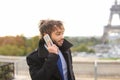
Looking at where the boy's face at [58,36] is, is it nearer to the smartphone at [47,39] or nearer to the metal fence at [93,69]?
the smartphone at [47,39]

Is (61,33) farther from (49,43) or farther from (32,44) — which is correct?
(32,44)

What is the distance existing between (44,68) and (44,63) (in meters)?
0.04

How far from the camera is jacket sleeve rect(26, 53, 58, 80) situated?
2.01 meters

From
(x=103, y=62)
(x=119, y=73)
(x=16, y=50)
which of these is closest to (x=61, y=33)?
(x=103, y=62)

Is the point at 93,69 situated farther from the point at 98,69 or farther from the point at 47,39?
the point at 47,39

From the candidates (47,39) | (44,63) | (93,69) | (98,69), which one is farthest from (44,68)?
(93,69)

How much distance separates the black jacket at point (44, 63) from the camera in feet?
6.61

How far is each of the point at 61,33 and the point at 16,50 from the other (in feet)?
34.9

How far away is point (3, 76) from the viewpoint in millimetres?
6508

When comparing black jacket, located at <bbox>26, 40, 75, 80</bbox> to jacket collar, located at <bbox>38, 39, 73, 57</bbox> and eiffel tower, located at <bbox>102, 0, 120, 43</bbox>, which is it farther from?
eiffel tower, located at <bbox>102, 0, 120, 43</bbox>

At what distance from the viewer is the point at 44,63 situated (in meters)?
2.04

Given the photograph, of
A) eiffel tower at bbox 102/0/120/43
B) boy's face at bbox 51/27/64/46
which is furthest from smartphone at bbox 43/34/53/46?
eiffel tower at bbox 102/0/120/43

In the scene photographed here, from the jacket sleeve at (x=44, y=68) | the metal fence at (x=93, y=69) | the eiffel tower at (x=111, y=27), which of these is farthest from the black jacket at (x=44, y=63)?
the eiffel tower at (x=111, y=27)

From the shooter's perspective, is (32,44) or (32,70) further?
(32,44)
